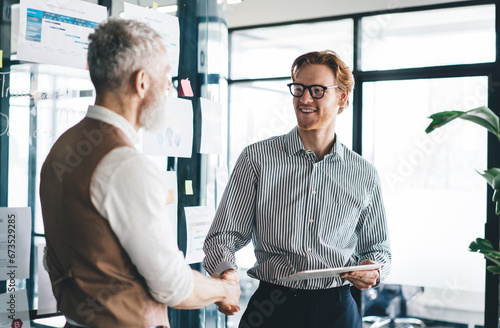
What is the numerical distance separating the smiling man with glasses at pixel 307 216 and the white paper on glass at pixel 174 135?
0.71m

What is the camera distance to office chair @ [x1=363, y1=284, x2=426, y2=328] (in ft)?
13.4

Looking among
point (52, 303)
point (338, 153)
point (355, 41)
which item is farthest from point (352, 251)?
point (355, 41)

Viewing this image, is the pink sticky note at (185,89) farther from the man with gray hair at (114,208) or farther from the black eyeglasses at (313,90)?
the man with gray hair at (114,208)

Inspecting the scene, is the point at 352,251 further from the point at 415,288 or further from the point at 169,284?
the point at 415,288

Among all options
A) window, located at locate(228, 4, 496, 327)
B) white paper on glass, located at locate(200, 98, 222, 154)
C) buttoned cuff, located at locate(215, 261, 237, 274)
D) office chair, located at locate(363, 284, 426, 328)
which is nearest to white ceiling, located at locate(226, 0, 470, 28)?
window, located at locate(228, 4, 496, 327)

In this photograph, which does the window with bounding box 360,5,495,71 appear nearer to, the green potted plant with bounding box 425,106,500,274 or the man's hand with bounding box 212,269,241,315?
the green potted plant with bounding box 425,106,500,274

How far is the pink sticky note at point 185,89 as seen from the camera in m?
2.69

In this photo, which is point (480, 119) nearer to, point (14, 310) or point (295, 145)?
point (295, 145)

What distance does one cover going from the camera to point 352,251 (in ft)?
6.27

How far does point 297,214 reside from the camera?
1831 millimetres

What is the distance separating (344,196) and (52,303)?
1231mm

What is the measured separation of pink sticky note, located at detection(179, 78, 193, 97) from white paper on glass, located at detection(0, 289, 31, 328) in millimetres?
1249

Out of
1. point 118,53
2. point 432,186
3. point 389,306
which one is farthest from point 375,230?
point 389,306

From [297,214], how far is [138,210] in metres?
0.79
